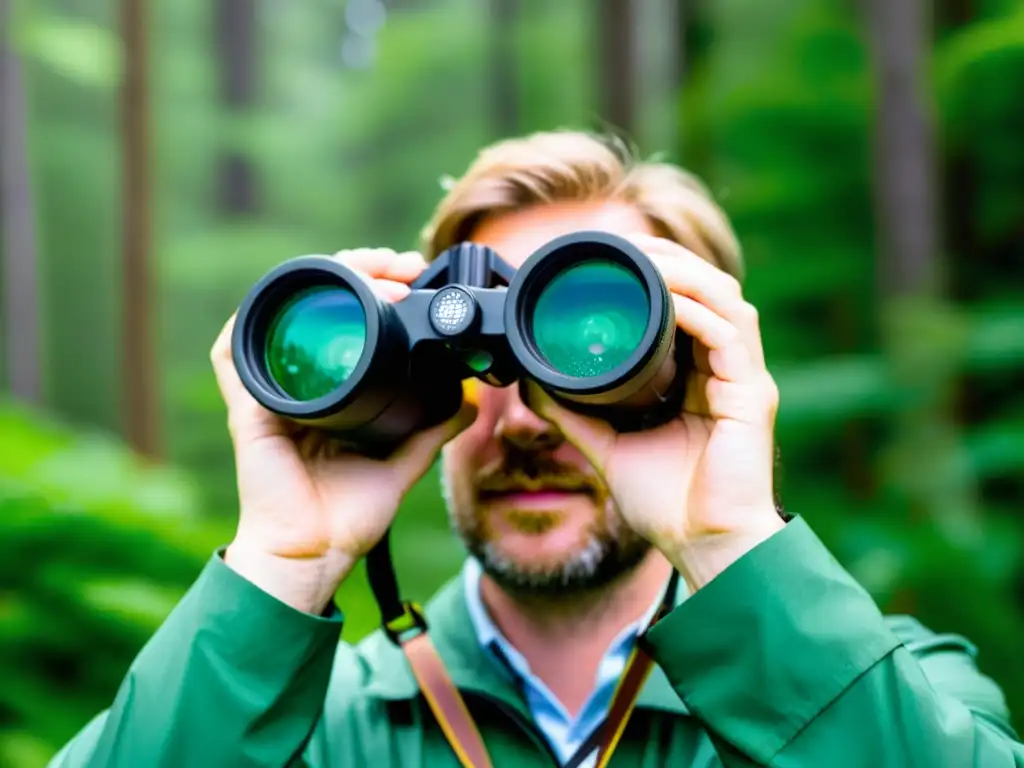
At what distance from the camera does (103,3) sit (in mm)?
14211

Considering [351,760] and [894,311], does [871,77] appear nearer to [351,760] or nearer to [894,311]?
[894,311]

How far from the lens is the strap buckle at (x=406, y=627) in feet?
4.66

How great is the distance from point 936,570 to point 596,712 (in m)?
3.33

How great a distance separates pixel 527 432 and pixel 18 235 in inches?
361

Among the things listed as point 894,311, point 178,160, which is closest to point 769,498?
point 894,311

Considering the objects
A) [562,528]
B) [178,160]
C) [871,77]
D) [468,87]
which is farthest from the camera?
[178,160]

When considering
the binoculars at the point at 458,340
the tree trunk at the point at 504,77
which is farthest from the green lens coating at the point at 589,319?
the tree trunk at the point at 504,77

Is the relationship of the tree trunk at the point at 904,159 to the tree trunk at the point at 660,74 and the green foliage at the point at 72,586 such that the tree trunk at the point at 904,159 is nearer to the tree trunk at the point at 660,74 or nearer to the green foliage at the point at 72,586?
the tree trunk at the point at 660,74

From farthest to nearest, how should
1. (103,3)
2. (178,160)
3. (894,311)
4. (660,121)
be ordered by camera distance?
(103,3) → (178,160) → (660,121) → (894,311)

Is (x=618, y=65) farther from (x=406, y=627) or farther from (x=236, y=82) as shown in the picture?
(x=236, y=82)

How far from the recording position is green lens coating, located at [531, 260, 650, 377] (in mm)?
1263

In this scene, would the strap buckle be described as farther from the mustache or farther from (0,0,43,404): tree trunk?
(0,0,43,404): tree trunk

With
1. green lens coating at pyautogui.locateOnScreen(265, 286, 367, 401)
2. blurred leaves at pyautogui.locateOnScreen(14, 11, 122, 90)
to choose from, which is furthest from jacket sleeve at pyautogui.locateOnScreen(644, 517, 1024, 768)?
blurred leaves at pyautogui.locateOnScreen(14, 11, 122, 90)

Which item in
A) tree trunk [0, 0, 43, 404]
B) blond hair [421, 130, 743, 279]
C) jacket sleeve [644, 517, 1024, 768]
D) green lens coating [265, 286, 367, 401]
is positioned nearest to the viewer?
jacket sleeve [644, 517, 1024, 768]
